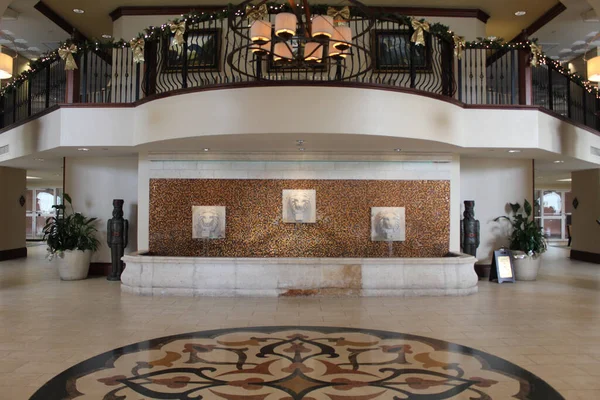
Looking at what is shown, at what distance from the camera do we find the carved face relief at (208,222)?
922 centimetres

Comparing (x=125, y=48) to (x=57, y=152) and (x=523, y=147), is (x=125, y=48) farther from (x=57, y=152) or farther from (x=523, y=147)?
(x=523, y=147)

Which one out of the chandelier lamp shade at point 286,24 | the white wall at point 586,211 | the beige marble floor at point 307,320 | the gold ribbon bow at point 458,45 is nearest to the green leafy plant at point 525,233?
the beige marble floor at point 307,320

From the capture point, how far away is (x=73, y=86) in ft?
28.7

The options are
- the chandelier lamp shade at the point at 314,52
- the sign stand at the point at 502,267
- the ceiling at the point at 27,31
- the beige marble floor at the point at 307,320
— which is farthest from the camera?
the ceiling at the point at 27,31

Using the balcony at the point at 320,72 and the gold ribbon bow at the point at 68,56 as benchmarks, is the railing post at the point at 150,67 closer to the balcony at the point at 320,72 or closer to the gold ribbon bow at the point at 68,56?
the balcony at the point at 320,72

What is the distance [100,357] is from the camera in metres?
4.80

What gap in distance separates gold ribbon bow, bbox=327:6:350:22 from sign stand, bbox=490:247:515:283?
17.7 ft

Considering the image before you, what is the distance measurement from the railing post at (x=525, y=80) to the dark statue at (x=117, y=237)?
7.36m

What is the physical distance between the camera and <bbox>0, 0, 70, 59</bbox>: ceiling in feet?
34.7

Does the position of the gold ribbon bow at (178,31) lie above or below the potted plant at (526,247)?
above

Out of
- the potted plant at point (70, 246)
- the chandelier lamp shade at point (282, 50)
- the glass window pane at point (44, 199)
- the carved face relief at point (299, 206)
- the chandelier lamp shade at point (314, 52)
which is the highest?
the chandelier lamp shade at point (282, 50)

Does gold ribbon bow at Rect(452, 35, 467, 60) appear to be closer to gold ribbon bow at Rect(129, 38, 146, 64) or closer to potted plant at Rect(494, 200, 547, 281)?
potted plant at Rect(494, 200, 547, 281)

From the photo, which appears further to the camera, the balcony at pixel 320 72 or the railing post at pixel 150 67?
the railing post at pixel 150 67

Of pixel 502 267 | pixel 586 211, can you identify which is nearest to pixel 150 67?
pixel 502 267
